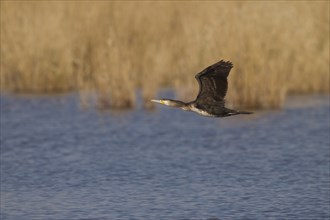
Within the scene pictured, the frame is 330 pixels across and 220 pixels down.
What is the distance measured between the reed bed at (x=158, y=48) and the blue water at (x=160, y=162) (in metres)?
0.44

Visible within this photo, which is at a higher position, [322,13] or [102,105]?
[322,13]

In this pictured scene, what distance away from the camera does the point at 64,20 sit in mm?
20219

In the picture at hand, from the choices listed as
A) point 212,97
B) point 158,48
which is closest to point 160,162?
point 212,97

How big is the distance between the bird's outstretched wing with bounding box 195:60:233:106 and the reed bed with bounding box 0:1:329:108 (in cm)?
673

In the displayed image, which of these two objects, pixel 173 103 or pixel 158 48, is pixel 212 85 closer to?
pixel 173 103

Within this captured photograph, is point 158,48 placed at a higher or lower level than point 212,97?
higher

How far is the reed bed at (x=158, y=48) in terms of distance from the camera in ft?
57.7

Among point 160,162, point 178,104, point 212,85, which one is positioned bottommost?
point 160,162

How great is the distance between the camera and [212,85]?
10.5m

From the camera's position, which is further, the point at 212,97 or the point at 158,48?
the point at 158,48

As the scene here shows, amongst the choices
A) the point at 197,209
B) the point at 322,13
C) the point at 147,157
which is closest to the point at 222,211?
the point at 197,209

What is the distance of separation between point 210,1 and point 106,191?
785 cm

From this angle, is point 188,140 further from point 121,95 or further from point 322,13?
point 322,13

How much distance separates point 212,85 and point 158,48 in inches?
356
